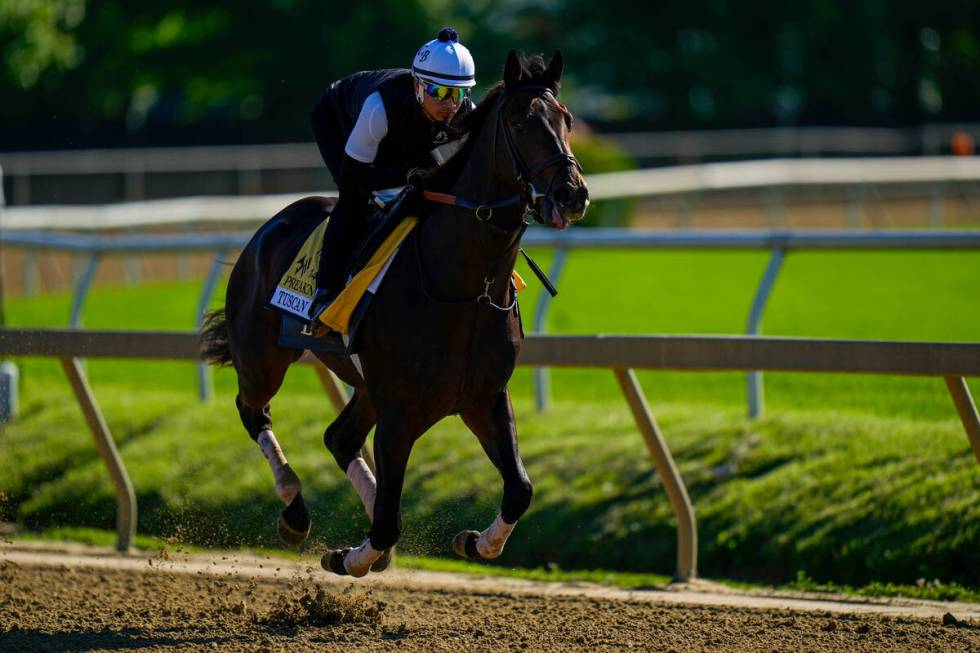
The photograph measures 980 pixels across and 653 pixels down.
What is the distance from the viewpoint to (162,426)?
9.69 m

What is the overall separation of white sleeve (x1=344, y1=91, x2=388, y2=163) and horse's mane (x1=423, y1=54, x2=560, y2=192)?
25cm

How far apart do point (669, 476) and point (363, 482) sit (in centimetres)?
138

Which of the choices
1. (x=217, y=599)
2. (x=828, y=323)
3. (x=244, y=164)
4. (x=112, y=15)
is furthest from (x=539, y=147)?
(x=112, y=15)

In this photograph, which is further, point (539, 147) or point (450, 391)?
point (450, 391)

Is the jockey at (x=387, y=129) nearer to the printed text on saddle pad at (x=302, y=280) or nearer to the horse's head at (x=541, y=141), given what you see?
the printed text on saddle pad at (x=302, y=280)

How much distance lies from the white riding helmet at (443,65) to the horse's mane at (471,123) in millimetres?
140

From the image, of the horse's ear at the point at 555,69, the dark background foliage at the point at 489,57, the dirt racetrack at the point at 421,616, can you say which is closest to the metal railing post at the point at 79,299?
the dirt racetrack at the point at 421,616

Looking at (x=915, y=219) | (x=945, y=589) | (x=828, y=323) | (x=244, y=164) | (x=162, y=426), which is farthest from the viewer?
(x=244, y=164)

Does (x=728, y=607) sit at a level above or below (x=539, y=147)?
below

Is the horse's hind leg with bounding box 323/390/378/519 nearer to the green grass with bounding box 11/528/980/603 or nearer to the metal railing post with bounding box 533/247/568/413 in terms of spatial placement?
the green grass with bounding box 11/528/980/603

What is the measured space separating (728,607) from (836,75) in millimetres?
29453

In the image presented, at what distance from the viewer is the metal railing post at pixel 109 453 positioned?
7.80 m

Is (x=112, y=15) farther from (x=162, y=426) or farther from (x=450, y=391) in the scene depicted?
(x=450, y=391)

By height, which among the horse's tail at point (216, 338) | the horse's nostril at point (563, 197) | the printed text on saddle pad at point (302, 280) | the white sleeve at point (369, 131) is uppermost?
the white sleeve at point (369, 131)
